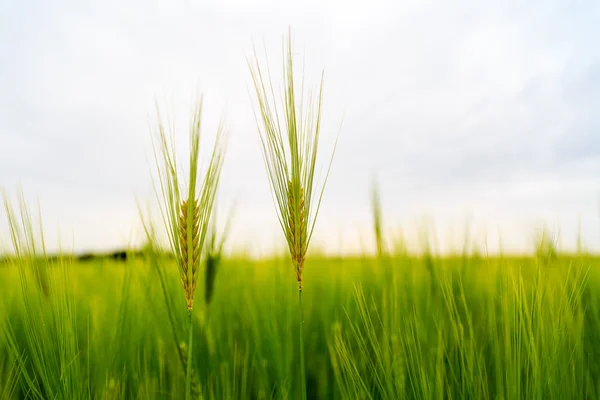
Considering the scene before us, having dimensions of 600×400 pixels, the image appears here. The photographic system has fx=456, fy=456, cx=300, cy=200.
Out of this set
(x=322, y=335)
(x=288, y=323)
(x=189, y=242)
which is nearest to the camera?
(x=189, y=242)

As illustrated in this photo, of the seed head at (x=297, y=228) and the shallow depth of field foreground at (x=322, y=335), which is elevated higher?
the seed head at (x=297, y=228)

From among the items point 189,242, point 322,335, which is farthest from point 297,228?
point 322,335

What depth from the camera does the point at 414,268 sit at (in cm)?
150

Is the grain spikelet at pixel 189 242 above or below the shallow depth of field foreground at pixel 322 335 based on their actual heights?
above

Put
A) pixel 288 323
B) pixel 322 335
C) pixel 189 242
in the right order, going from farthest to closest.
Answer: pixel 322 335 → pixel 288 323 → pixel 189 242

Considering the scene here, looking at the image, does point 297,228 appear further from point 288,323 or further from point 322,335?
point 322,335

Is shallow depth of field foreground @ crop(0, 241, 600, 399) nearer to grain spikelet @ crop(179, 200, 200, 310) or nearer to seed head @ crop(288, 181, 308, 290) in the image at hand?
seed head @ crop(288, 181, 308, 290)

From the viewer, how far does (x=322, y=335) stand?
1.71m

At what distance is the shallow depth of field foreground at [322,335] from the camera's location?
978 mm

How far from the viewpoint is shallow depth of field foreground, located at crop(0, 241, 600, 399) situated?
98cm

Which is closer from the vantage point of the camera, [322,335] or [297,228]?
[297,228]

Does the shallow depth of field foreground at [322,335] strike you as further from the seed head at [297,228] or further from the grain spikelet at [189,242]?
the grain spikelet at [189,242]

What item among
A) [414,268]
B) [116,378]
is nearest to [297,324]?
[414,268]

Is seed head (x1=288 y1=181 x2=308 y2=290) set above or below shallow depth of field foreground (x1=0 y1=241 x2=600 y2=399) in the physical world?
above
